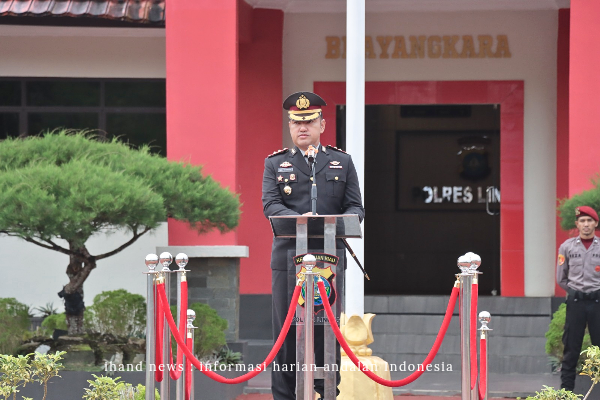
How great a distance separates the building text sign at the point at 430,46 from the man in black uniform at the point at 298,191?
5836mm

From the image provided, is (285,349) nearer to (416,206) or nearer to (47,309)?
(47,309)

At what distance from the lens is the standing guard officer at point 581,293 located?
7492mm

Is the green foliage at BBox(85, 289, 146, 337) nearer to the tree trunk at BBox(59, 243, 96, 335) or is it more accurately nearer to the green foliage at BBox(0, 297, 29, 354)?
the tree trunk at BBox(59, 243, 96, 335)

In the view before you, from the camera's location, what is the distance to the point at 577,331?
295 inches

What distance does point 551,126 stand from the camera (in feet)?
35.2

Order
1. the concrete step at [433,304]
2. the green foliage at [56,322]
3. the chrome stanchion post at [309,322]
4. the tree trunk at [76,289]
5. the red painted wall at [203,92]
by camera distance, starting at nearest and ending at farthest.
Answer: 1. the chrome stanchion post at [309,322]
2. the tree trunk at [76,289]
3. the green foliage at [56,322]
4. the red painted wall at [203,92]
5. the concrete step at [433,304]

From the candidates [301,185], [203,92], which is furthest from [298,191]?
[203,92]

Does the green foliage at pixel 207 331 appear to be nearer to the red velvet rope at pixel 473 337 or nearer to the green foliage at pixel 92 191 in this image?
the green foliage at pixel 92 191

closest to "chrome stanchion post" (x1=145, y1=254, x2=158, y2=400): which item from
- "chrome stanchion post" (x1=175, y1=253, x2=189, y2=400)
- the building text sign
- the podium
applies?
"chrome stanchion post" (x1=175, y1=253, x2=189, y2=400)

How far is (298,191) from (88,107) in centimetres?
639

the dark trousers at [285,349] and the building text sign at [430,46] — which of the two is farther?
the building text sign at [430,46]

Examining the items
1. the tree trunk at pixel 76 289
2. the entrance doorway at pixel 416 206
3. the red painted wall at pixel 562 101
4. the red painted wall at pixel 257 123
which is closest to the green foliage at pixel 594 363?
the tree trunk at pixel 76 289

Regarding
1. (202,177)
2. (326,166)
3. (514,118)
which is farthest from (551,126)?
(326,166)

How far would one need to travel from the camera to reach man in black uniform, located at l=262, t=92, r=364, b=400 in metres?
4.98
